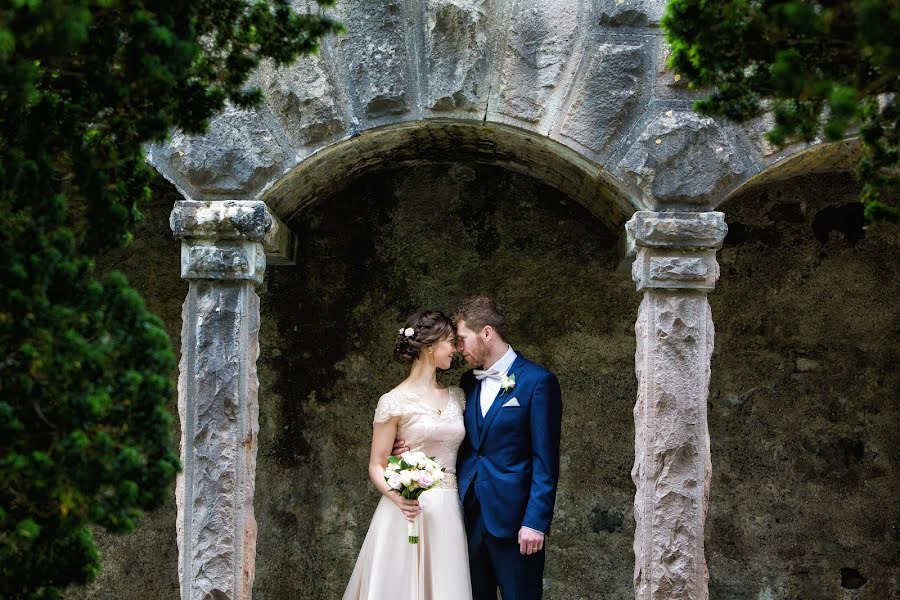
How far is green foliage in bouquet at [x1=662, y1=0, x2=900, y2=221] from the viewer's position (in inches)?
102

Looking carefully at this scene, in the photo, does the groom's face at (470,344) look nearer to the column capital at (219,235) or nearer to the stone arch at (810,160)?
the column capital at (219,235)

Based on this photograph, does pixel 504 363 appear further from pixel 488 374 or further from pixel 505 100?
pixel 505 100

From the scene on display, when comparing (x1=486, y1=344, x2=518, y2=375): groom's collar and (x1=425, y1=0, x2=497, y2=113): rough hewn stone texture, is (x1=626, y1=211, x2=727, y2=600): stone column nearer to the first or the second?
(x1=486, y1=344, x2=518, y2=375): groom's collar

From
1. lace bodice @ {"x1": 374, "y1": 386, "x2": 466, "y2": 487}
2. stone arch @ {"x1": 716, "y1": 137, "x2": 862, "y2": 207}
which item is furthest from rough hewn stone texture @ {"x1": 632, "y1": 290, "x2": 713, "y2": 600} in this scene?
lace bodice @ {"x1": 374, "y1": 386, "x2": 466, "y2": 487}

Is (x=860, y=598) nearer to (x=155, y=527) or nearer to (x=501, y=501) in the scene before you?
(x=501, y=501)

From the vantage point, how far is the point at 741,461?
5.61 m

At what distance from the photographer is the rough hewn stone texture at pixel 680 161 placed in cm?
431

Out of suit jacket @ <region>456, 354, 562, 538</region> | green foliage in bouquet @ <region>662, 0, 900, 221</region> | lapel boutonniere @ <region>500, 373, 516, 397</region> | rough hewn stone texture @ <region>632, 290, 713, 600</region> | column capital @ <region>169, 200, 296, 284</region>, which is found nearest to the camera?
green foliage in bouquet @ <region>662, 0, 900, 221</region>

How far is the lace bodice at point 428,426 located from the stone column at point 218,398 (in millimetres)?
713

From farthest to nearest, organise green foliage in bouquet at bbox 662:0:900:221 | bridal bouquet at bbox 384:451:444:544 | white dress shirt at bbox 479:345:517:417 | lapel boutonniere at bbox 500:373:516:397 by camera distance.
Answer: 1. white dress shirt at bbox 479:345:517:417
2. lapel boutonniere at bbox 500:373:516:397
3. bridal bouquet at bbox 384:451:444:544
4. green foliage in bouquet at bbox 662:0:900:221

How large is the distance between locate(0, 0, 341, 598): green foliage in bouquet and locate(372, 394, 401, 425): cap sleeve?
2.00 meters

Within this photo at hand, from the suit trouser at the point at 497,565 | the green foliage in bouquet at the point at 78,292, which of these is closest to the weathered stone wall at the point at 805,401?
the suit trouser at the point at 497,565

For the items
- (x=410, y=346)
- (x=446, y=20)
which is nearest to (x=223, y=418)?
(x=410, y=346)

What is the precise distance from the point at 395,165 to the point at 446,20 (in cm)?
130
